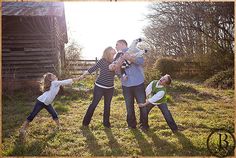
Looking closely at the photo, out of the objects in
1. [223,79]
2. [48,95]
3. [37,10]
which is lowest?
[48,95]

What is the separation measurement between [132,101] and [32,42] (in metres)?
1.87

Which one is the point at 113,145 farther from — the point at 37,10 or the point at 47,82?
the point at 37,10

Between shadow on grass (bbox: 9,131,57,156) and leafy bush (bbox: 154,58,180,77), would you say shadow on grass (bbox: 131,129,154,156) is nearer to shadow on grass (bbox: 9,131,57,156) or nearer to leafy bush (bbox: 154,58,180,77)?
leafy bush (bbox: 154,58,180,77)

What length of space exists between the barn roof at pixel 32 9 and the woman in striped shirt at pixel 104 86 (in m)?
0.99

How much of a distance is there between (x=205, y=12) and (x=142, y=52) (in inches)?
40.8

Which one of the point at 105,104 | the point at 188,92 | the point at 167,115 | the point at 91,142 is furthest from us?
the point at 188,92

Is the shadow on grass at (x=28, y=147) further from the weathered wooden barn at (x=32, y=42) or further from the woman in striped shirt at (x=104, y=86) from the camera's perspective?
the weathered wooden barn at (x=32, y=42)

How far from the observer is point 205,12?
405 cm

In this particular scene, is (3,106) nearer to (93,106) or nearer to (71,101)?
(71,101)

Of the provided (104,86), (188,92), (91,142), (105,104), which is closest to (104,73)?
(104,86)

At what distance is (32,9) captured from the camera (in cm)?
504

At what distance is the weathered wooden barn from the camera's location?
432cm

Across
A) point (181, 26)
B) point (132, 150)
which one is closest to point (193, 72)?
point (181, 26)

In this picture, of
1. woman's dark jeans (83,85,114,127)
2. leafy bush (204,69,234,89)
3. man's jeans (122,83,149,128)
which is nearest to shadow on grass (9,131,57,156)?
woman's dark jeans (83,85,114,127)
